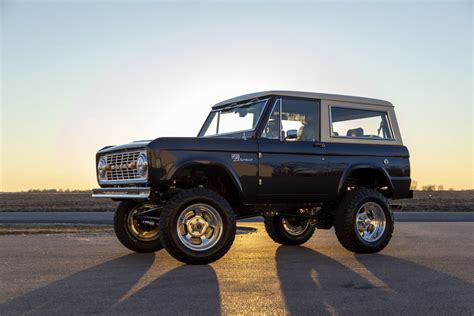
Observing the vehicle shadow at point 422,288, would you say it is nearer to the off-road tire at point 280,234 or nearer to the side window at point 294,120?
the side window at point 294,120

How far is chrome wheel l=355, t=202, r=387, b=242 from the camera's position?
28.2ft

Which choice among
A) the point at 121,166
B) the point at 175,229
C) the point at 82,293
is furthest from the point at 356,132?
the point at 82,293

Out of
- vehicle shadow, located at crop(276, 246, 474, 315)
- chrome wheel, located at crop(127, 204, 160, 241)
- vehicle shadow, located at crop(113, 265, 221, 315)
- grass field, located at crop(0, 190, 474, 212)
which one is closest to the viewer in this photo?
vehicle shadow, located at crop(113, 265, 221, 315)

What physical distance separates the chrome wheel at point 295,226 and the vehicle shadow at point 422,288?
257 cm

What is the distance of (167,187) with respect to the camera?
23.4ft

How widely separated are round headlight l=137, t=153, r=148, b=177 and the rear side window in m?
3.16

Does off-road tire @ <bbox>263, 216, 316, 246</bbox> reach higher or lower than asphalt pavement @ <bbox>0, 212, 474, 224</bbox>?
higher

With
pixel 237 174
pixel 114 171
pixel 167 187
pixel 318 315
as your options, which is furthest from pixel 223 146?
pixel 318 315

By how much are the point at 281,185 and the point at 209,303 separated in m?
3.53

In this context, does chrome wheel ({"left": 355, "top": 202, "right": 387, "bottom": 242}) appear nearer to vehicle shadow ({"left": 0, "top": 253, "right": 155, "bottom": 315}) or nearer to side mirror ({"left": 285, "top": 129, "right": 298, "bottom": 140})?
side mirror ({"left": 285, "top": 129, "right": 298, "bottom": 140})

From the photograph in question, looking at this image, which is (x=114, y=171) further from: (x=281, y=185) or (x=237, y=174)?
(x=281, y=185)

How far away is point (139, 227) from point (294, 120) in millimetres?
2933

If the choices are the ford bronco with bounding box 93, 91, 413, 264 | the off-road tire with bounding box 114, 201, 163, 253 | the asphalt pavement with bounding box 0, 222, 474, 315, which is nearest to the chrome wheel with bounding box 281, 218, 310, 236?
the ford bronco with bounding box 93, 91, 413, 264

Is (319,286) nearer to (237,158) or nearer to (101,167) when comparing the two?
(237,158)
